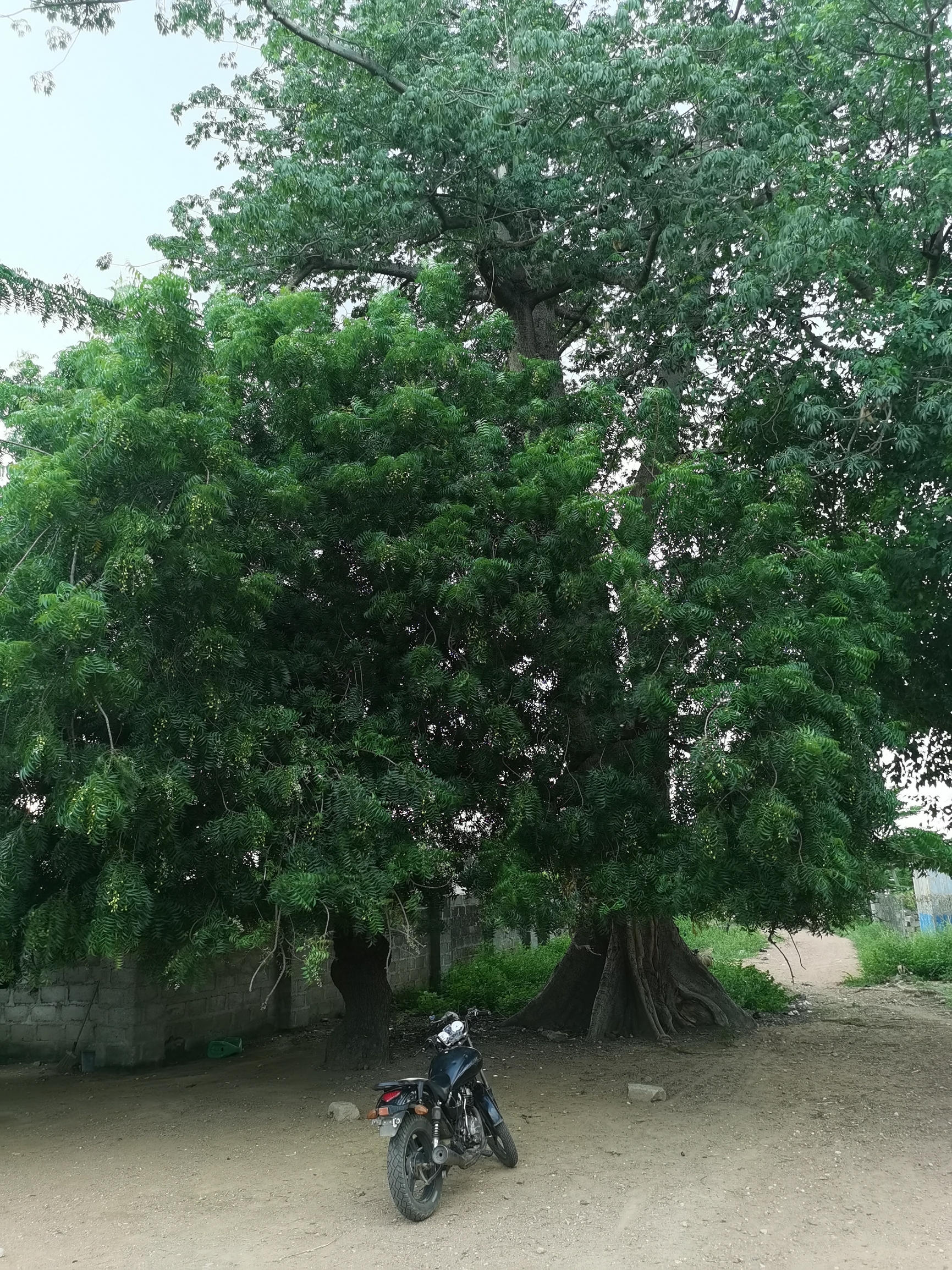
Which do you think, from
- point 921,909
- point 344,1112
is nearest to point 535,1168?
point 344,1112

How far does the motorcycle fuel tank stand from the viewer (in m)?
6.08

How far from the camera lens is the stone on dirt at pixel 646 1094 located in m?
8.48

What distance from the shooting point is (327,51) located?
37.7ft

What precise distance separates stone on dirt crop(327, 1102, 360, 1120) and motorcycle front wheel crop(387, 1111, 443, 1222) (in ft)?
7.68

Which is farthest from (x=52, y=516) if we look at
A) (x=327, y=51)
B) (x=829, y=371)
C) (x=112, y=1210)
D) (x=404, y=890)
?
(x=327, y=51)

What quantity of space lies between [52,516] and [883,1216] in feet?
20.2

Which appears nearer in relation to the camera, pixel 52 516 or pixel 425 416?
pixel 52 516

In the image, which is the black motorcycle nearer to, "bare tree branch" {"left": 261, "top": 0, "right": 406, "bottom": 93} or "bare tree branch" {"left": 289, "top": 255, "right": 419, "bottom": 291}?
"bare tree branch" {"left": 289, "top": 255, "right": 419, "bottom": 291}

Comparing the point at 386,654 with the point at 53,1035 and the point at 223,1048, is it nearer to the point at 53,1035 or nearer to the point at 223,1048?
the point at 223,1048

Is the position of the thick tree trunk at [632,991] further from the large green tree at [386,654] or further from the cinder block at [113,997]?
the cinder block at [113,997]

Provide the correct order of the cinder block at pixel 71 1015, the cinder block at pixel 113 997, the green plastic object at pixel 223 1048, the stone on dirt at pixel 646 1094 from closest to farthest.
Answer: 1. the stone on dirt at pixel 646 1094
2. the cinder block at pixel 113 997
3. the cinder block at pixel 71 1015
4. the green plastic object at pixel 223 1048

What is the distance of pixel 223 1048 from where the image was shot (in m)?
10.9

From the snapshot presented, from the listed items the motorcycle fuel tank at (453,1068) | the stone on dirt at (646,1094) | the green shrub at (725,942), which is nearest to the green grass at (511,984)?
the green shrub at (725,942)

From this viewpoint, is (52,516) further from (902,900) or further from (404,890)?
(902,900)
